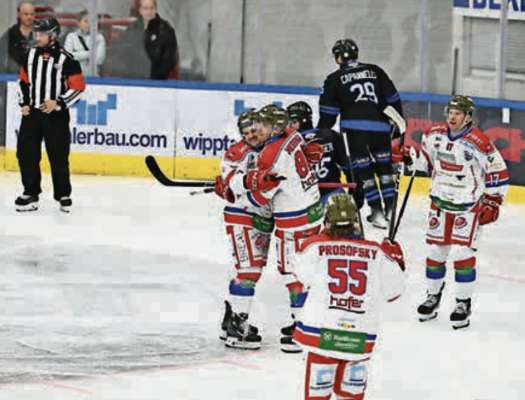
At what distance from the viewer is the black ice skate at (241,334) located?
8.34 metres

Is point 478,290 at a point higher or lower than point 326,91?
lower

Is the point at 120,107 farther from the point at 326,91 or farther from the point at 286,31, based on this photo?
the point at 326,91

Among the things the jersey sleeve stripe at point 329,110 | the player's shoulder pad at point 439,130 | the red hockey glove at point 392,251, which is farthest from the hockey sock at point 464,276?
the jersey sleeve stripe at point 329,110

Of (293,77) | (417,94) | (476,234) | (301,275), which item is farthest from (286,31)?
(301,275)

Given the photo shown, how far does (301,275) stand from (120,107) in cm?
936

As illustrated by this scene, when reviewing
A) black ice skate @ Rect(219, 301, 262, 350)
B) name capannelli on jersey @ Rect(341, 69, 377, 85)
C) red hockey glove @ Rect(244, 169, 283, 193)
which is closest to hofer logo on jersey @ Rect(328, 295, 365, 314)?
red hockey glove @ Rect(244, 169, 283, 193)

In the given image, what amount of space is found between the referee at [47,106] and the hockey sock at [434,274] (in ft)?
14.4

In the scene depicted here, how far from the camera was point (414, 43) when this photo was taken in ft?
49.9

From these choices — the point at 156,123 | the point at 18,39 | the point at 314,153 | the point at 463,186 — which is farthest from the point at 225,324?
the point at 18,39

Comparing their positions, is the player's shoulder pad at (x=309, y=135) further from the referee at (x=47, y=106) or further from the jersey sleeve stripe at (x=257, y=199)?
the referee at (x=47, y=106)

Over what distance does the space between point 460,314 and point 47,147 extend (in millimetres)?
5010

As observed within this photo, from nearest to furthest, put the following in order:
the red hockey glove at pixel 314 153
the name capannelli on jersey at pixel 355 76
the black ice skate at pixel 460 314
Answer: the red hockey glove at pixel 314 153, the black ice skate at pixel 460 314, the name capannelli on jersey at pixel 355 76

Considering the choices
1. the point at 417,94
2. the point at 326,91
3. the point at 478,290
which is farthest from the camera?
the point at 417,94

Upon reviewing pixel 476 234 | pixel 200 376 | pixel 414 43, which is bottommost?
pixel 200 376
